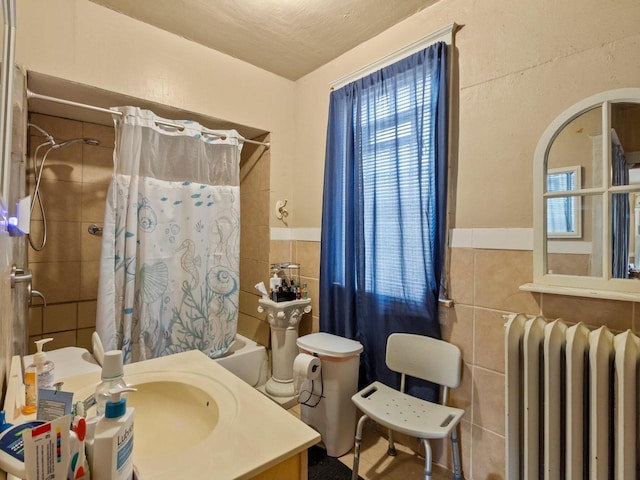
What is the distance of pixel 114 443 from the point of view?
467 mm

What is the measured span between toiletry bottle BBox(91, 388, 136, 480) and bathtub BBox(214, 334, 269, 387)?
163cm

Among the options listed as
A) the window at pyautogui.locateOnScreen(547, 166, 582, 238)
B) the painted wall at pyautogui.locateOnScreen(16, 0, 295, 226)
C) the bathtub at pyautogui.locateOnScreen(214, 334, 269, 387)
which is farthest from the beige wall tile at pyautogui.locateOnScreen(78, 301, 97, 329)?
the window at pyautogui.locateOnScreen(547, 166, 582, 238)

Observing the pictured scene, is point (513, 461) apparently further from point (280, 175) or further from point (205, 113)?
point (205, 113)

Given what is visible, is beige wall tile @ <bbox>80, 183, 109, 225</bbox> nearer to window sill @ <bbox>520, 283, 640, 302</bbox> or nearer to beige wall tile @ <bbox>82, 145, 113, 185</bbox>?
beige wall tile @ <bbox>82, 145, 113, 185</bbox>

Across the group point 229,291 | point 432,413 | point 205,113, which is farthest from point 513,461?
point 205,113

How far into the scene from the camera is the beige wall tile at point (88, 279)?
2.25 meters

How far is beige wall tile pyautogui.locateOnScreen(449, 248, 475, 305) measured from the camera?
4.84ft

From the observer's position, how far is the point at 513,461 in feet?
3.92

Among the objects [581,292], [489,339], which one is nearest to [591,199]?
[581,292]

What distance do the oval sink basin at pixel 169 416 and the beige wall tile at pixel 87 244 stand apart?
1.71 m

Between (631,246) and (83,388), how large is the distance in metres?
1.80

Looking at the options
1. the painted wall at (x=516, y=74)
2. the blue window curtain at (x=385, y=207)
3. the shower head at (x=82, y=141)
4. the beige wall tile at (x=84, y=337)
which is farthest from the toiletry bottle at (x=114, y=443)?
the beige wall tile at (x=84, y=337)

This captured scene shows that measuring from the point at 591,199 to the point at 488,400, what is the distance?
0.93 metres

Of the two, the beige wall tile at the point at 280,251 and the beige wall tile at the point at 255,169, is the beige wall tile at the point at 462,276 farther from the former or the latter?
the beige wall tile at the point at 255,169
